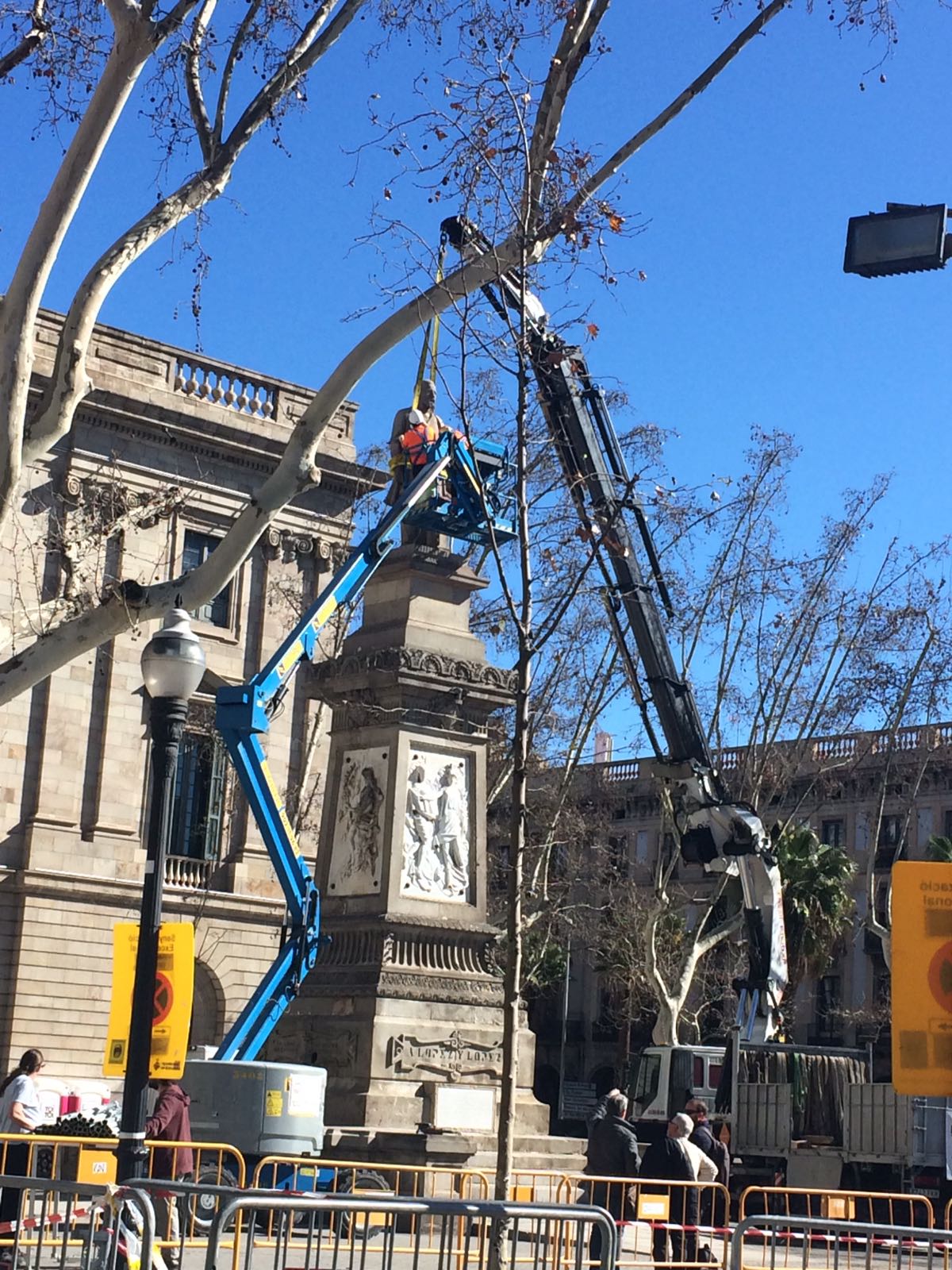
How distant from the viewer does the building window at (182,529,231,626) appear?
126ft

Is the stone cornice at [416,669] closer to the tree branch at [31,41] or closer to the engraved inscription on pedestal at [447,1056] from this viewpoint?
the engraved inscription on pedestal at [447,1056]

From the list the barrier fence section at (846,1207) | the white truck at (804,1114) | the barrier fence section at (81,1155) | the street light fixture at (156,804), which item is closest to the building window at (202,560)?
the white truck at (804,1114)

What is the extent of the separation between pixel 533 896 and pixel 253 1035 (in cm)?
1670

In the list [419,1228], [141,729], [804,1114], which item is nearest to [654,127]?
[419,1228]

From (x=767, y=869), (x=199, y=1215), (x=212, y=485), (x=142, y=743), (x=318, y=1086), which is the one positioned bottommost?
(x=199, y=1215)

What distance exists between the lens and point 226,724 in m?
19.8

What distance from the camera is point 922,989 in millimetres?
8430

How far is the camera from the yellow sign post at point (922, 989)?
27.5ft

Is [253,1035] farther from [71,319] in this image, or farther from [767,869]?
[767,869]

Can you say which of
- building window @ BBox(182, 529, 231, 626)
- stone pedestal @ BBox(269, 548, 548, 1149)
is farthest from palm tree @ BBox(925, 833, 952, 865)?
stone pedestal @ BBox(269, 548, 548, 1149)

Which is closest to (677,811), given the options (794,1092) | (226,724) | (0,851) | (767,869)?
(767,869)

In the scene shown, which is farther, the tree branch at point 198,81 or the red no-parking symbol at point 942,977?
the tree branch at point 198,81

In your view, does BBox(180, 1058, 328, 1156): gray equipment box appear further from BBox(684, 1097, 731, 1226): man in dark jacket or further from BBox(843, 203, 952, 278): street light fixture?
BBox(843, 203, 952, 278): street light fixture

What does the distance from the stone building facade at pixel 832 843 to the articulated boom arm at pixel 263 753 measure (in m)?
25.2
